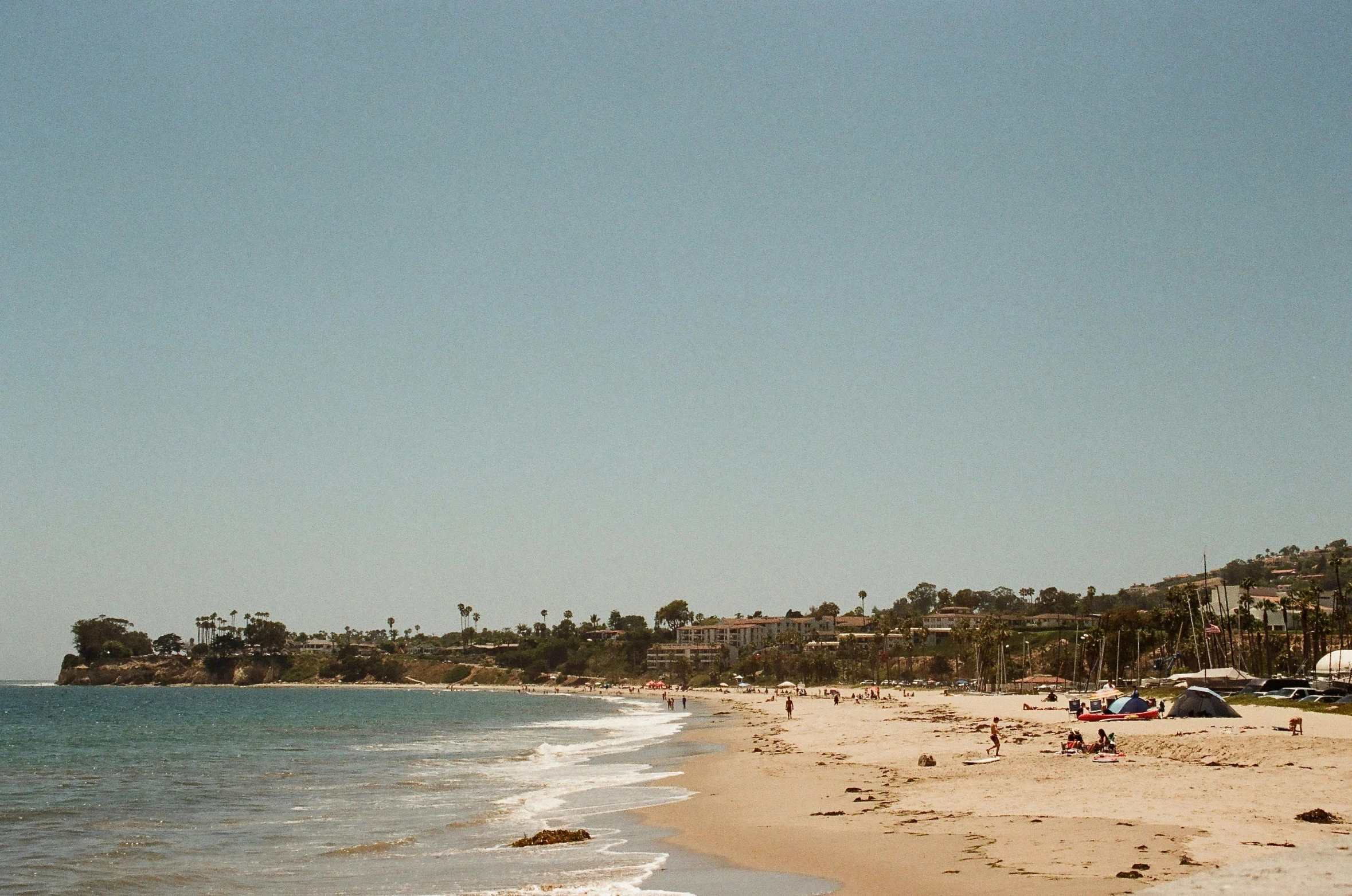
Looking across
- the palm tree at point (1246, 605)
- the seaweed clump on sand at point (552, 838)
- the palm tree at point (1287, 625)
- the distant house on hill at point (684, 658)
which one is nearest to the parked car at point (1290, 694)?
the palm tree at point (1287, 625)

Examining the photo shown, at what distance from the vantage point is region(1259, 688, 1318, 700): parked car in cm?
4262

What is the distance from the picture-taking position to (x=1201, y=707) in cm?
3606

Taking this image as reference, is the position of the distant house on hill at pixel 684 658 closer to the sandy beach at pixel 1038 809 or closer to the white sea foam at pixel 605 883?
the sandy beach at pixel 1038 809

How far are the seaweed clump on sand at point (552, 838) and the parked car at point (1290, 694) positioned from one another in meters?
35.5

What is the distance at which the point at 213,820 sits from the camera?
2669 cm

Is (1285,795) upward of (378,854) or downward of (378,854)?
upward

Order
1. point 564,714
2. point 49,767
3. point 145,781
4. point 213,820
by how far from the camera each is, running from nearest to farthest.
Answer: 1. point 213,820
2. point 145,781
3. point 49,767
4. point 564,714

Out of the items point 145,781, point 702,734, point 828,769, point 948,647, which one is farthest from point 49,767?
point 948,647

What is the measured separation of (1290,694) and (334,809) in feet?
130

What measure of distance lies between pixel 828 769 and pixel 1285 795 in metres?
15.9

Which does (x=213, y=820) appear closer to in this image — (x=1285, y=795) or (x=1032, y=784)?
(x=1032, y=784)

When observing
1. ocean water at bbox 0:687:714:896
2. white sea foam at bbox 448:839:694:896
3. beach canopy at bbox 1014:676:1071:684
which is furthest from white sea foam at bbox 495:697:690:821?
beach canopy at bbox 1014:676:1071:684

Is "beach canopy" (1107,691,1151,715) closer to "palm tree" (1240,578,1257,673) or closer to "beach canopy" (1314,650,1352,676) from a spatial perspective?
"beach canopy" (1314,650,1352,676)

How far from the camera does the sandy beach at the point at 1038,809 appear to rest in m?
13.6
